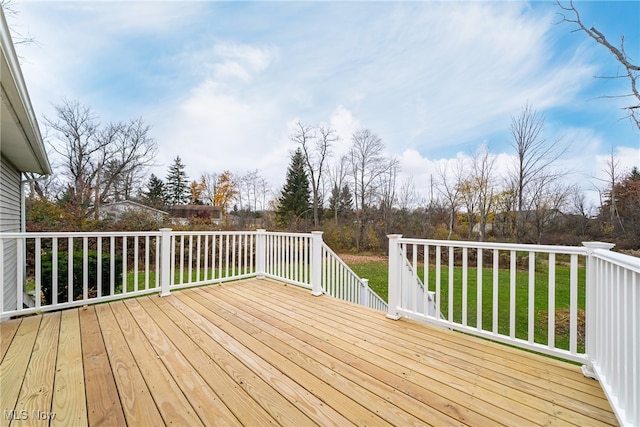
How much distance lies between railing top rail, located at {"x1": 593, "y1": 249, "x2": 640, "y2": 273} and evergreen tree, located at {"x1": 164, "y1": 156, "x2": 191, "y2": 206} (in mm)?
24432

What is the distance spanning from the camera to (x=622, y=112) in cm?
448

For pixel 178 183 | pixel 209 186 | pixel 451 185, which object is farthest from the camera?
pixel 178 183

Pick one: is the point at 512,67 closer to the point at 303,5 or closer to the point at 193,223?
the point at 303,5

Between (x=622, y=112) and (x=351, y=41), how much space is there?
17.4 ft

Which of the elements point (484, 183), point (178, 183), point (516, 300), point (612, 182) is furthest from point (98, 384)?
point (178, 183)

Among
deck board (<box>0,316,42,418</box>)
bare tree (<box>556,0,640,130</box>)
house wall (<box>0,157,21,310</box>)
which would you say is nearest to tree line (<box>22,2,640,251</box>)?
bare tree (<box>556,0,640,130</box>)

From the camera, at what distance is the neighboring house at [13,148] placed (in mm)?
1841

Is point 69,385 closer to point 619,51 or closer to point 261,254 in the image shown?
point 261,254

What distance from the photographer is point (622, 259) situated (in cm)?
126

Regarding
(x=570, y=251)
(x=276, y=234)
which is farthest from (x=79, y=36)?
(x=570, y=251)

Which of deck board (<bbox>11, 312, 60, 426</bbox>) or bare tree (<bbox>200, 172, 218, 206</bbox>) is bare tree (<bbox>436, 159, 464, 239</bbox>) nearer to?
deck board (<bbox>11, 312, 60, 426</bbox>)

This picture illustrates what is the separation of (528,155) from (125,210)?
15.9 m

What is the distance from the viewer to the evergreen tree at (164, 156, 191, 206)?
22469 mm

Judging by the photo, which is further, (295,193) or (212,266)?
(295,193)
